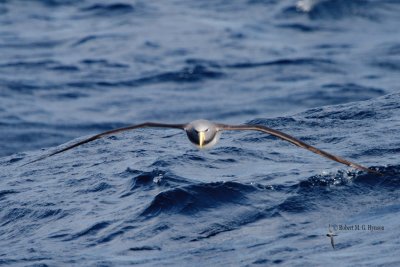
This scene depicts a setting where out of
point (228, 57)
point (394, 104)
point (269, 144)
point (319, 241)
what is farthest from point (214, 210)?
point (228, 57)

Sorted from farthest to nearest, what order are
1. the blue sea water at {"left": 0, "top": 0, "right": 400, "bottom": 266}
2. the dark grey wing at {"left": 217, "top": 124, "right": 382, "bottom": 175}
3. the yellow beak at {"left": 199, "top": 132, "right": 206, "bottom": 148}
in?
1. the blue sea water at {"left": 0, "top": 0, "right": 400, "bottom": 266}
2. the yellow beak at {"left": 199, "top": 132, "right": 206, "bottom": 148}
3. the dark grey wing at {"left": 217, "top": 124, "right": 382, "bottom": 175}

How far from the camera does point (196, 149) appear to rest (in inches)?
797

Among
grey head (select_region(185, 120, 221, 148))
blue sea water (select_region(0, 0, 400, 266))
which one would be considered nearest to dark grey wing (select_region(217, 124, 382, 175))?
grey head (select_region(185, 120, 221, 148))

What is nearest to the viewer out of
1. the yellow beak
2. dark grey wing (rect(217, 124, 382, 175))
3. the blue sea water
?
dark grey wing (rect(217, 124, 382, 175))

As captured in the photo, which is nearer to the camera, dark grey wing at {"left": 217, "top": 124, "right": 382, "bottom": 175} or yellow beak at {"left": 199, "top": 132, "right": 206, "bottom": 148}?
dark grey wing at {"left": 217, "top": 124, "right": 382, "bottom": 175}

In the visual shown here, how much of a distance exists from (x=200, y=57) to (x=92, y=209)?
60.3ft

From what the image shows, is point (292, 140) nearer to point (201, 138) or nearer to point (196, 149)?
point (201, 138)

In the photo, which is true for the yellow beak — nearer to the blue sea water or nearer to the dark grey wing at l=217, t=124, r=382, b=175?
the dark grey wing at l=217, t=124, r=382, b=175

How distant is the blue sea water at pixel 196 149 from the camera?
51.5ft

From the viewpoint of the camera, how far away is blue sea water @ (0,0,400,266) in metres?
15.7

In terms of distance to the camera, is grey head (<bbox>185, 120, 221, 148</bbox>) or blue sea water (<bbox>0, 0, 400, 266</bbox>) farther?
blue sea water (<bbox>0, 0, 400, 266</bbox>)

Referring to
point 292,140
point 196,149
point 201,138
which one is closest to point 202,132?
point 201,138

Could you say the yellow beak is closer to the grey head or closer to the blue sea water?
the grey head

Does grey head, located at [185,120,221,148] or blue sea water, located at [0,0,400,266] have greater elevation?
grey head, located at [185,120,221,148]
